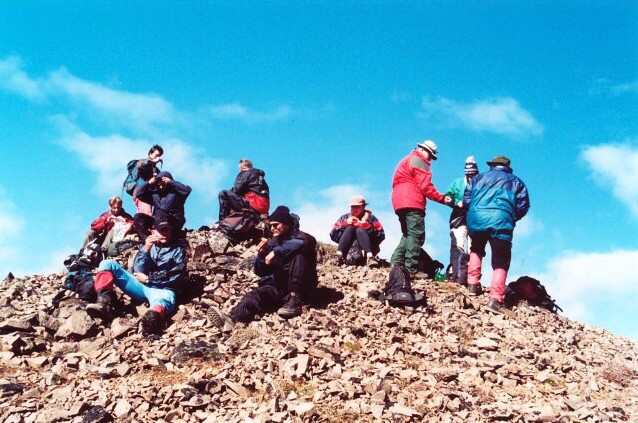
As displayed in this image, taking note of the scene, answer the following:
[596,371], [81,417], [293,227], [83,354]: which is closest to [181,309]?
[83,354]

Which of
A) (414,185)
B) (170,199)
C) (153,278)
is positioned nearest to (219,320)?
(153,278)

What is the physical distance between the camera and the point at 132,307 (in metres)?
10.7

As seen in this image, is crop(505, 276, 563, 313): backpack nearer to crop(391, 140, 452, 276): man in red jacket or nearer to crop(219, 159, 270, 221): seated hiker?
crop(391, 140, 452, 276): man in red jacket

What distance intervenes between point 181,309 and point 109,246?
15.7ft

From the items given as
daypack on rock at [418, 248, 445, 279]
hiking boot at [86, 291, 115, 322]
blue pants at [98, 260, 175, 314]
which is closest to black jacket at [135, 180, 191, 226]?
blue pants at [98, 260, 175, 314]

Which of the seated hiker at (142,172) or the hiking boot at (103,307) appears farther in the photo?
the seated hiker at (142,172)

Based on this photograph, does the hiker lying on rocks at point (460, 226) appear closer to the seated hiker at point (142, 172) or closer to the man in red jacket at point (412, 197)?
the man in red jacket at point (412, 197)

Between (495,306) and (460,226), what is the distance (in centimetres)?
238

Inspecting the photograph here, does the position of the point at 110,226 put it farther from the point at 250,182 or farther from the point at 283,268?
the point at 283,268

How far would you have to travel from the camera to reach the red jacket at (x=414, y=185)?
12.1 metres

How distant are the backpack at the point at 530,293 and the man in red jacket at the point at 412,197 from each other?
285 cm

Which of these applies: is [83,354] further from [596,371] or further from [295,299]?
[596,371]

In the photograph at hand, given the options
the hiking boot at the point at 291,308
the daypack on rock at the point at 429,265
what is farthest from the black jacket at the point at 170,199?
the daypack on rock at the point at 429,265

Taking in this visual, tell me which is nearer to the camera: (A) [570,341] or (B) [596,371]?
(B) [596,371]
